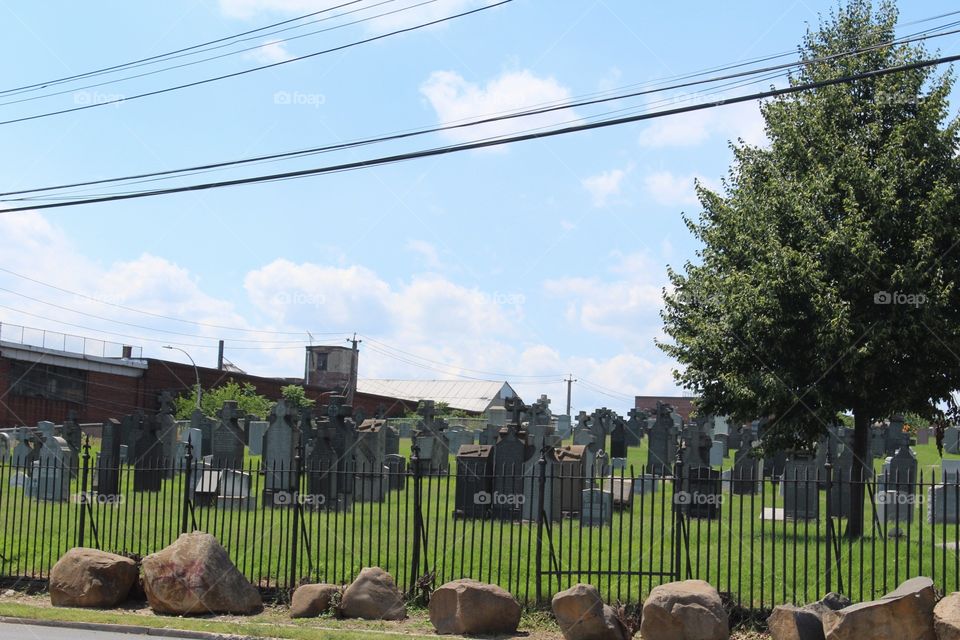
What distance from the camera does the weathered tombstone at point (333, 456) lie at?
2217cm

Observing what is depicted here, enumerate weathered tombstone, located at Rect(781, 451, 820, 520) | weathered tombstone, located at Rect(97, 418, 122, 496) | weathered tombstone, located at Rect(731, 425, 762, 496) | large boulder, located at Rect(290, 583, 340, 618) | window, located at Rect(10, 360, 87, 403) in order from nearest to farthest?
large boulder, located at Rect(290, 583, 340, 618) → weathered tombstone, located at Rect(781, 451, 820, 520) → weathered tombstone, located at Rect(731, 425, 762, 496) → weathered tombstone, located at Rect(97, 418, 122, 496) → window, located at Rect(10, 360, 87, 403)

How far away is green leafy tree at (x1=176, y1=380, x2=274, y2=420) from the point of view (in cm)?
5959

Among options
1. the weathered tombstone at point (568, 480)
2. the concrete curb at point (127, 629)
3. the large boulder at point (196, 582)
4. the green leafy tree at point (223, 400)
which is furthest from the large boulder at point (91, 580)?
the green leafy tree at point (223, 400)

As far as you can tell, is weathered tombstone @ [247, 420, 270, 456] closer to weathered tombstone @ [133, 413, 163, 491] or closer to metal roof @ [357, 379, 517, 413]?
weathered tombstone @ [133, 413, 163, 491]

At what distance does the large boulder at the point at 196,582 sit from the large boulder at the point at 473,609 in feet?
8.77

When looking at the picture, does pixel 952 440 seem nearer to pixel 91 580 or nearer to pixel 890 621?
pixel 890 621

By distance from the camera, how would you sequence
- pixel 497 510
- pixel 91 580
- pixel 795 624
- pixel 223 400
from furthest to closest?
pixel 223 400
pixel 497 510
pixel 91 580
pixel 795 624

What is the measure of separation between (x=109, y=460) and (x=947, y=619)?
2213 cm

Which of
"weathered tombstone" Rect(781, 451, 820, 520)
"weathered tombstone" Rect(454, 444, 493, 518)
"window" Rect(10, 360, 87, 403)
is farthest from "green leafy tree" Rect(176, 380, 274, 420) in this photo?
"weathered tombstone" Rect(781, 451, 820, 520)

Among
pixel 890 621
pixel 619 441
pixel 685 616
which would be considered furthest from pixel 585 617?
pixel 619 441

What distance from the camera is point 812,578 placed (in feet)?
45.8

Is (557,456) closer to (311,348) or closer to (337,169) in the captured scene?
(337,169)

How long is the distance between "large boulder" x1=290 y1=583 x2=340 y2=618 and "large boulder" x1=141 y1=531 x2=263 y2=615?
590mm

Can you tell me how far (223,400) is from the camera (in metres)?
60.7
